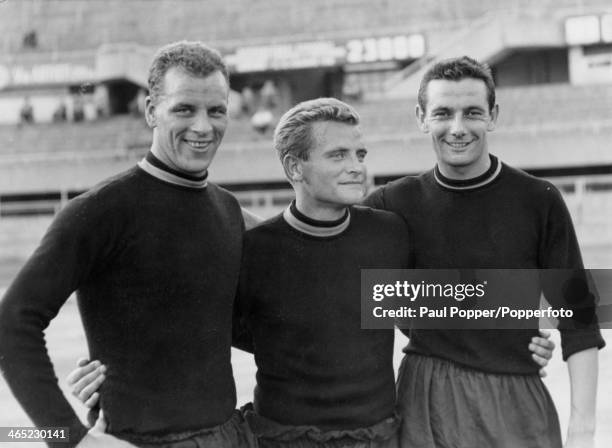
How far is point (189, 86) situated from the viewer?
2.62 metres

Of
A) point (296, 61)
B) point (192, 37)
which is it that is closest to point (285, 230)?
point (296, 61)

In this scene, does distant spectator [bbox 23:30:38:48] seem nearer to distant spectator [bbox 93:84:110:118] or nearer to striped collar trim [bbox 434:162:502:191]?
distant spectator [bbox 93:84:110:118]

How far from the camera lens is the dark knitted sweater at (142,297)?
2.35 meters

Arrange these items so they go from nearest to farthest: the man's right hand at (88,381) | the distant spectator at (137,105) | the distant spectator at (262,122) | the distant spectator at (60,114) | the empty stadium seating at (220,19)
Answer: the man's right hand at (88,381), the distant spectator at (262,122), the distant spectator at (137,105), the distant spectator at (60,114), the empty stadium seating at (220,19)

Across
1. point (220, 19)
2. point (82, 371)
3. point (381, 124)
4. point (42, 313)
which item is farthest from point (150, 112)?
point (220, 19)

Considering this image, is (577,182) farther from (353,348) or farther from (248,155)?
(353,348)

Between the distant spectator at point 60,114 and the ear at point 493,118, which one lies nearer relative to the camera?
the ear at point 493,118

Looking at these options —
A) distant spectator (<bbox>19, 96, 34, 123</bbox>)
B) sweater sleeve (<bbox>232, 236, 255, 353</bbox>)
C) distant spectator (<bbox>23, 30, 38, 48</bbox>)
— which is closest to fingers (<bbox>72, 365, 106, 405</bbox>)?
sweater sleeve (<bbox>232, 236, 255, 353</bbox>)

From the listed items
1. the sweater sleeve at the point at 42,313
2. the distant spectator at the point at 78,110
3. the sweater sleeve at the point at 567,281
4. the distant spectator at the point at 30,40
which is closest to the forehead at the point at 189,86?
the sweater sleeve at the point at 42,313

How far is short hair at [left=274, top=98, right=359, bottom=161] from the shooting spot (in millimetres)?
2854

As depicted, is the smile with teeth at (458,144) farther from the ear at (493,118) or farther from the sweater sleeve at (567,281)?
the sweater sleeve at (567,281)

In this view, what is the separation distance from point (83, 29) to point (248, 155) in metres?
16.7

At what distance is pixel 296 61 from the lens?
104 ft

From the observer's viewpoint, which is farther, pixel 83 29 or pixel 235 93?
pixel 83 29
